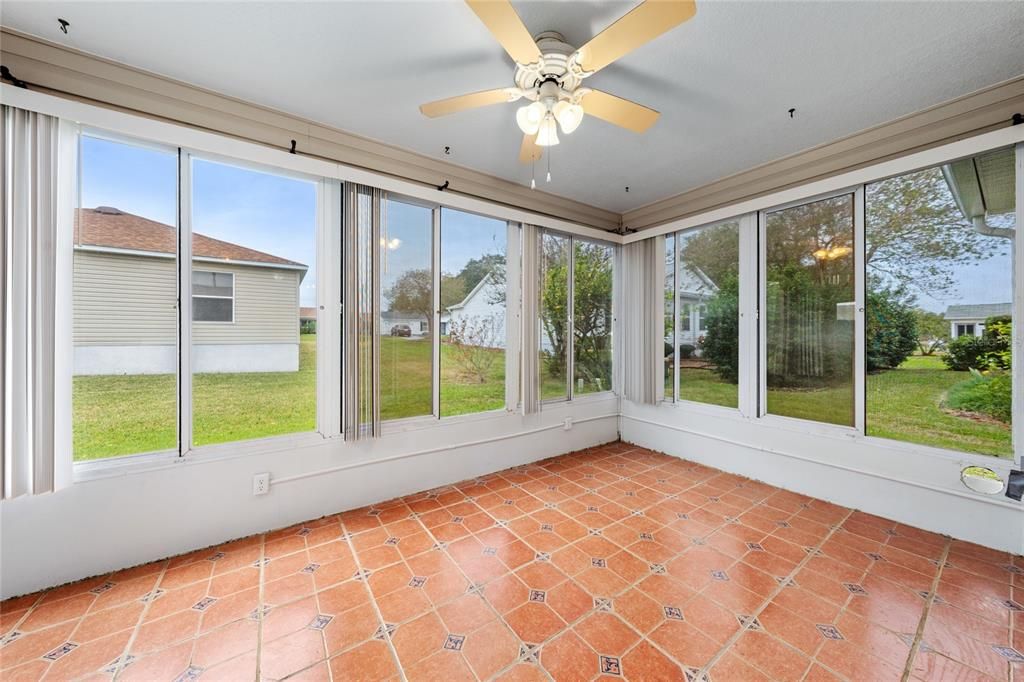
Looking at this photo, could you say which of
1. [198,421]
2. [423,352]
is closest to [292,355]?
[198,421]

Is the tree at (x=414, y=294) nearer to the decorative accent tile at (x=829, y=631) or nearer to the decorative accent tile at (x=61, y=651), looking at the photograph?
the decorative accent tile at (x=61, y=651)

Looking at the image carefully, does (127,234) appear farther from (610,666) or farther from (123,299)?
(610,666)

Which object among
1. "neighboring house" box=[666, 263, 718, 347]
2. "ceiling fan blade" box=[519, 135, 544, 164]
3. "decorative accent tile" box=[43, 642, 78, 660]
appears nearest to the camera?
"decorative accent tile" box=[43, 642, 78, 660]

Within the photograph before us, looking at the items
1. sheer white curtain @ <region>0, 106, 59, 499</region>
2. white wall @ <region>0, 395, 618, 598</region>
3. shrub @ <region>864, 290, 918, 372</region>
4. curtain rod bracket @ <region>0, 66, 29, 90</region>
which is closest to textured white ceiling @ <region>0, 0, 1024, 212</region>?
curtain rod bracket @ <region>0, 66, 29, 90</region>

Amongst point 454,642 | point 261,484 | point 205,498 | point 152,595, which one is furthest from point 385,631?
point 205,498

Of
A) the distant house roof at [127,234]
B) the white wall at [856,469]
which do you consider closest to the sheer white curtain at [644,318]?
the white wall at [856,469]

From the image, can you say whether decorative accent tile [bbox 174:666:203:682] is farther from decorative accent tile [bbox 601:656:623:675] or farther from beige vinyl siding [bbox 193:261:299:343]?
beige vinyl siding [bbox 193:261:299:343]

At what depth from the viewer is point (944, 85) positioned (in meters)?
2.16

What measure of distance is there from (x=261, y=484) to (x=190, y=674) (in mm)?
1135

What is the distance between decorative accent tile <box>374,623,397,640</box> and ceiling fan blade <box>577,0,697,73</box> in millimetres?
2635

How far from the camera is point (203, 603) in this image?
1.83 m

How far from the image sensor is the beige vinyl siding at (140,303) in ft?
6.81

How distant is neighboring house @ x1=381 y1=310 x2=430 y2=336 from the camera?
3.05 m

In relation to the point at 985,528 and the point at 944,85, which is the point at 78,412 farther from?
the point at 985,528
